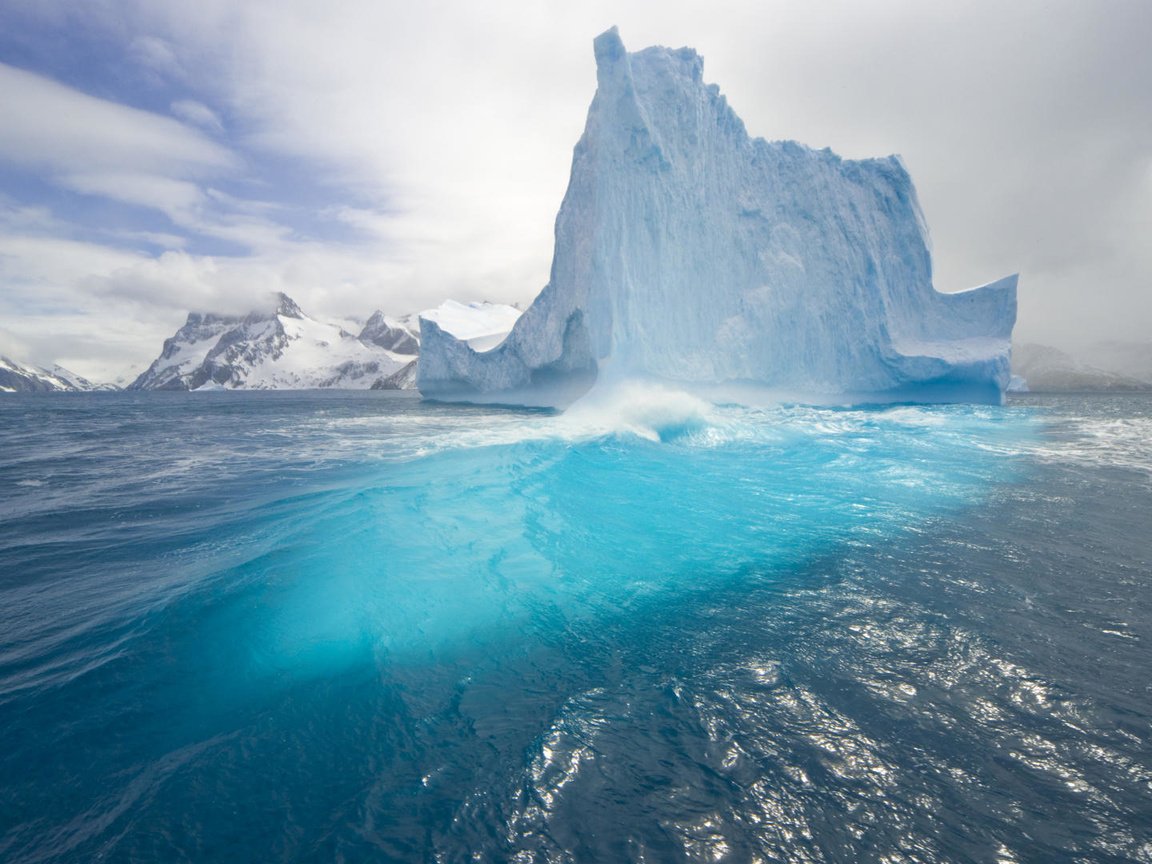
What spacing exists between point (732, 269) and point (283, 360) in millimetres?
186999

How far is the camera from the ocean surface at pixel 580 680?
2.22 m

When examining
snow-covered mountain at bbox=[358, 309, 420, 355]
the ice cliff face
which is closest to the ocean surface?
the ice cliff face

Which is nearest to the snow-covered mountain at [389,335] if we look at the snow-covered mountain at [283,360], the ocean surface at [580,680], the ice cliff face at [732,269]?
the snow-covered mountain at [283,360]

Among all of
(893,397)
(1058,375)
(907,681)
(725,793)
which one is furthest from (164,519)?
(1058,375)

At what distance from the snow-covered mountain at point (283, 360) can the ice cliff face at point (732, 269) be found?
136002mm

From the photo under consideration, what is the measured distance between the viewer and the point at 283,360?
17500cm

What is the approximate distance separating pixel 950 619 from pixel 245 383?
194 m

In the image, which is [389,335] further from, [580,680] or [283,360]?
[580,680]

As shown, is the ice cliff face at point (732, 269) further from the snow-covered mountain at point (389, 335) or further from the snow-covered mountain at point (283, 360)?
the snow-covered mountain at point (389, 335)

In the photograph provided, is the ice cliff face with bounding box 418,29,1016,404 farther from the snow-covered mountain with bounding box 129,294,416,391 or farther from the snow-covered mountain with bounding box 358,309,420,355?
the snow-covered mountain with bounding box 358,309,420,355

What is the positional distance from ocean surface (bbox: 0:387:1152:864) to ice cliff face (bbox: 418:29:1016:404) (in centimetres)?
1298

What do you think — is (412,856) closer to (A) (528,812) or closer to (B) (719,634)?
(A) (528,812)

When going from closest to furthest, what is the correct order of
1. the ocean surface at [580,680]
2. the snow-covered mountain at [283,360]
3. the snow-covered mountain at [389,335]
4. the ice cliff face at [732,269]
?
the ocean surface at [580,680] < the ice cliff face at [732,269] < the snow-covered mountain at [283,360] < the snow-covered mountain at [389,335]

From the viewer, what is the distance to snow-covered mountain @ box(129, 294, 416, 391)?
156500 millimetres
